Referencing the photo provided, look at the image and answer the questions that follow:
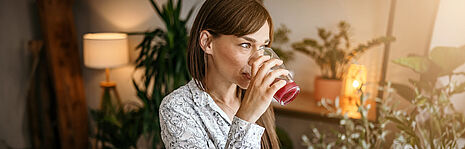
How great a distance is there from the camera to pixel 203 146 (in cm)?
91

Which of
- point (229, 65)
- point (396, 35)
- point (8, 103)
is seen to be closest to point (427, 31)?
point (396, 35)

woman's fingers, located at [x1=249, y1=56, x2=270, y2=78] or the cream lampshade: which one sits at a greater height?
woman's fingers, located at [x1=249, y1=56, x2=270, y2=78]

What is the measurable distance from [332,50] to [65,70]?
2.13 meters

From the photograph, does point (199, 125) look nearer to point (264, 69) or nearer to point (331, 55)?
point (264, 69)

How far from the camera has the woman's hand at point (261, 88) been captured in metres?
0.80

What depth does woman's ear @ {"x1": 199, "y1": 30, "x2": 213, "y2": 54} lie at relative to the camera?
0.94 meters

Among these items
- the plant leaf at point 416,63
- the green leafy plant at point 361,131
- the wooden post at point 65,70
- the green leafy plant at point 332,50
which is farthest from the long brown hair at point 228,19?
the wooden post at point 65,70

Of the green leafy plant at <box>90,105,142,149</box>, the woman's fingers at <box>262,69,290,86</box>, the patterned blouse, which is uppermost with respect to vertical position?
the woman's fingers at <box>262,69,290,86</box>

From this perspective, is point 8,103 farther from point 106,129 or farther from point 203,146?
point 203,146

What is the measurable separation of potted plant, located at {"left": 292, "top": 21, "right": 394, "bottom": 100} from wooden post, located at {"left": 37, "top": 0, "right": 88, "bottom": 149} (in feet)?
6.13

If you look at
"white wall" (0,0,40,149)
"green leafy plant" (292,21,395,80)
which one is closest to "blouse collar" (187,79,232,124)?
"green leafy plant" (292,21,395,80)

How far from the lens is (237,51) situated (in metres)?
0.89

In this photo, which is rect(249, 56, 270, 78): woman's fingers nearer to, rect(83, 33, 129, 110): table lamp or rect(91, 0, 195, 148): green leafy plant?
rect(91, 0, 195, 148): green leafy plant

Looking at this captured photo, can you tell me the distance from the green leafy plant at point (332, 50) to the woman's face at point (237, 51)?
1.41 meters
